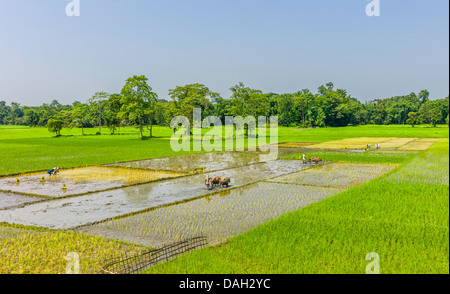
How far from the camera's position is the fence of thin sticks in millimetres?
7012

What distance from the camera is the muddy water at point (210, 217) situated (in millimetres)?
9469

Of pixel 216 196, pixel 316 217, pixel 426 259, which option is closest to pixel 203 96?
pixel 216 196

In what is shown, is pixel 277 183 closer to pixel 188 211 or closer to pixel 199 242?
pixel 188 211

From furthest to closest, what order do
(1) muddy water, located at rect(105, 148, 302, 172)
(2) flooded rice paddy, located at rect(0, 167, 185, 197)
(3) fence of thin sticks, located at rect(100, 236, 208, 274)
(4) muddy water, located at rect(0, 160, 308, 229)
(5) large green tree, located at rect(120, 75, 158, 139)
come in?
(5) large green tree, located at rect(120, 75, 158, 139) < (1) muddy water, located at rect(105, 148, 302, 172) < (2) flooded rice paddy, located at rect(0, 167, 185, 197) < (4) muddy water, located at rect(0, 160, 308, 229) < (3) fence of thin sticks, located at rect(100, 236, 208, 274)

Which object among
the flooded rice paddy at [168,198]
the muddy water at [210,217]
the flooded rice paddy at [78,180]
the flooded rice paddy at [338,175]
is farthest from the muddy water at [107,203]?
the flooded rice paddy at [338,175]

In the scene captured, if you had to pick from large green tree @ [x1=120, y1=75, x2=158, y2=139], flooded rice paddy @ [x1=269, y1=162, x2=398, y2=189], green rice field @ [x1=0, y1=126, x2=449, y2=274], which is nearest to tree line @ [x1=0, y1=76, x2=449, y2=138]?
large green tree @ [x1=120, y1=75, x2=158, y2=139]

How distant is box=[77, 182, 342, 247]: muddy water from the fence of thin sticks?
0.50 meters

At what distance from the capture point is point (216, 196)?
47.9 ft

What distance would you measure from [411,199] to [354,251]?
19.8ft

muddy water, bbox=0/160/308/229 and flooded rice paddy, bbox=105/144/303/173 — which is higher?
flooded rice paddy, bbox=105/144/303/173

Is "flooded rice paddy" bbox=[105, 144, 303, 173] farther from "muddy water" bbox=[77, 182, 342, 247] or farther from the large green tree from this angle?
the large green tree

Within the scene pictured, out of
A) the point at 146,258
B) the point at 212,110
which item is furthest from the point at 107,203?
the point at 212,110

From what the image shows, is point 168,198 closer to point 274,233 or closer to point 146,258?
point 274,233


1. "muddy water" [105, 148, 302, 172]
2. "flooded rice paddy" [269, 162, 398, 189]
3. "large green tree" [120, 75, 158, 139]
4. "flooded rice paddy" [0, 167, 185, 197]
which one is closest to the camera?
"flooded rice paddy" [0, 167, 185, 197]
